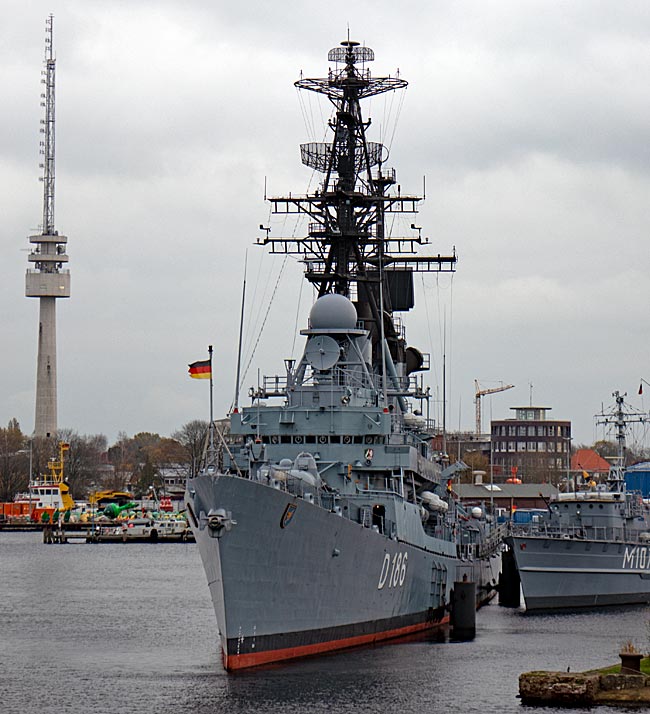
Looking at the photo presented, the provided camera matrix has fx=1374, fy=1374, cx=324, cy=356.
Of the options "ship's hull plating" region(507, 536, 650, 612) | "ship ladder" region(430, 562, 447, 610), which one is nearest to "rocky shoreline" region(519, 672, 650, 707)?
"ship ladder" region(430, 562, 447, 610)

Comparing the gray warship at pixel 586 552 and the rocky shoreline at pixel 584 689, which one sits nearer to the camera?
the rocky shoreline at pixel 584 689

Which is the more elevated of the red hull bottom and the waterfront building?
the waterfront building

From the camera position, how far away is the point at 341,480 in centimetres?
3325

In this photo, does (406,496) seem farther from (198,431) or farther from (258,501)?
(198,431)

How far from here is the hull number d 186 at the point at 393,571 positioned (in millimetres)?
31125

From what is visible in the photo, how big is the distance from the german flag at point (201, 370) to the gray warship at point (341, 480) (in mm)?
1300

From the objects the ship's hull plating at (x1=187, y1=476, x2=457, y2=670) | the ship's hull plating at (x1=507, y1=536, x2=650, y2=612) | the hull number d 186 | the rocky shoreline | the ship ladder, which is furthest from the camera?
the ship's hull plating at (x1=507, y1=536, x2=650, y2=612)

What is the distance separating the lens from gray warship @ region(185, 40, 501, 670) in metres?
26.7

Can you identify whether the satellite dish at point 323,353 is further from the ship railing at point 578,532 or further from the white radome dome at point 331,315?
the ship railing at point 578,532

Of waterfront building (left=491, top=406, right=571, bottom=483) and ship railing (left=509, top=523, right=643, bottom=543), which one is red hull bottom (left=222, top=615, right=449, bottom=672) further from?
waterfront building (left=491, top=406, right=571, bottom=483)

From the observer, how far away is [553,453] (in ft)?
503

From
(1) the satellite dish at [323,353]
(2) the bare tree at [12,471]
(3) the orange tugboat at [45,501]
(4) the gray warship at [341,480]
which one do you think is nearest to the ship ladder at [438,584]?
(4) the gray warship at [341,480]

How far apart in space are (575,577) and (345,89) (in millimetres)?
16339

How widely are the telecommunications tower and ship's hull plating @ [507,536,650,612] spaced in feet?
356
